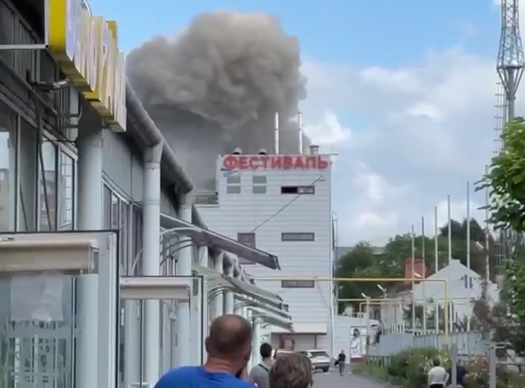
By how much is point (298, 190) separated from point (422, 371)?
4737cm

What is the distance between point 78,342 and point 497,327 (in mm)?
24289

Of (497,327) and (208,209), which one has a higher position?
(208,209)

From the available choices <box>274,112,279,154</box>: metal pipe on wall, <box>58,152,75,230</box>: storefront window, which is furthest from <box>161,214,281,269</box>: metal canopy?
<box>274,112,279,154</box>: metal pipe on wall

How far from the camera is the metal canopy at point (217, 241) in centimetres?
2208

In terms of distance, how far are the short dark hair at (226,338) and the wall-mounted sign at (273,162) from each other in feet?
270

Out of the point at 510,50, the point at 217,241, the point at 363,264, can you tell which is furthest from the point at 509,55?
the point at 363,264

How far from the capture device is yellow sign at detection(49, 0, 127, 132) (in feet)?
29.3

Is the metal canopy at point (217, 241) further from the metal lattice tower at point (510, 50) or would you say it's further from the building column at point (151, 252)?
the metal lattice tower at point (510, 50)

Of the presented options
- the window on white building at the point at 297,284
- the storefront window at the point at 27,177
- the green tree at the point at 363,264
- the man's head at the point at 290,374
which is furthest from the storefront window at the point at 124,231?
the green tree at the point at 363,264

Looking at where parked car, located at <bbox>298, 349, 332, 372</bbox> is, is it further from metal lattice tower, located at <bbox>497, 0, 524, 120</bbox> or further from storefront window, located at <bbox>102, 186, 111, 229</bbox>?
storefront window, located at <bbox>102, 186, 111, 229</bbox>

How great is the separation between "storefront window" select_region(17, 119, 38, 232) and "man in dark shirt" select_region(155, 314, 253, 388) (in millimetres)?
6588

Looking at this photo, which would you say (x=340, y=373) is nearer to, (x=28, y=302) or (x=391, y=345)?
(x=391, y=345)

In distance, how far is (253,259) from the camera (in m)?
27.2

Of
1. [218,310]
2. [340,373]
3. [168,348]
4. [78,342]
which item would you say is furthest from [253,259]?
[340,373]
